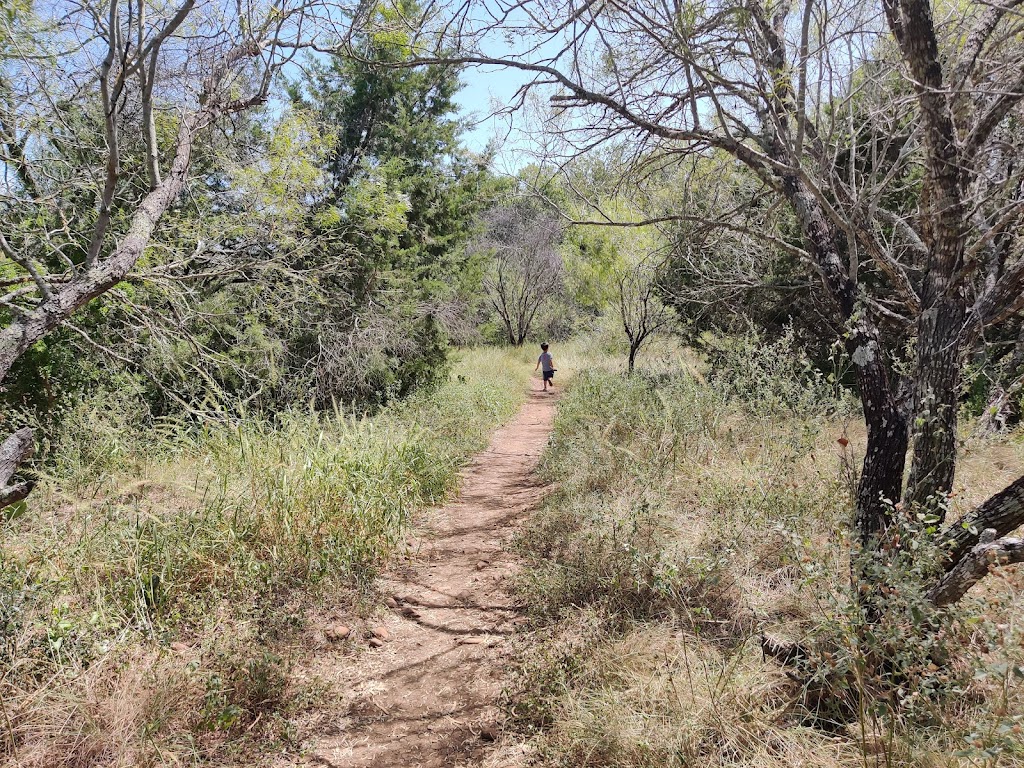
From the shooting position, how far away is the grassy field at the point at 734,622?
185cm

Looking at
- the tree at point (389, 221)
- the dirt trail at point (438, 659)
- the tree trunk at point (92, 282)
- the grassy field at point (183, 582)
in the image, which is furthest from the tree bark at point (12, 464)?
the tree at point (389, 221)

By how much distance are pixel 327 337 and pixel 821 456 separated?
7282 mm

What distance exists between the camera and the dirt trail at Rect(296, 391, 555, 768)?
99.8 inches

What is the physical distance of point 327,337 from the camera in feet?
28.5

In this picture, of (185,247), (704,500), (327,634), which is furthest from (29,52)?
(704,500)

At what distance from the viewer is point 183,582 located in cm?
318

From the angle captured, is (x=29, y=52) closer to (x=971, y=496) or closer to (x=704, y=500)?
(x=704, y=500)

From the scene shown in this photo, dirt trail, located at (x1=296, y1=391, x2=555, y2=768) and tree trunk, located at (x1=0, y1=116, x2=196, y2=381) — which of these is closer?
dirt trail, located at (x1=296, y1=391, x2=555, y2=768)

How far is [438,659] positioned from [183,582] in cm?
164

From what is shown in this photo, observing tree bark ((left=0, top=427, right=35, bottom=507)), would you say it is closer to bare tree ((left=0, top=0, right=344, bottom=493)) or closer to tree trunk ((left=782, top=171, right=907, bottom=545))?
bare tree ((left=0, top=0, right=344, bottom=493))

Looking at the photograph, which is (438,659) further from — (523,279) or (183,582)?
(523,279)

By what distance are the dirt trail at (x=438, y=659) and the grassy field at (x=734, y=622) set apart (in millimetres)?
251

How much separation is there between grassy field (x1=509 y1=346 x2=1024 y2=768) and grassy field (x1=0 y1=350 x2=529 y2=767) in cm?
136

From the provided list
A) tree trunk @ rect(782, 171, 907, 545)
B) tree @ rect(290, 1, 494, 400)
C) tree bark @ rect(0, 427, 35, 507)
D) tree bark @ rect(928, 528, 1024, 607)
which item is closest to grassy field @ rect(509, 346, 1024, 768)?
tree bark @ rect(928, 528, 1024, 607)
